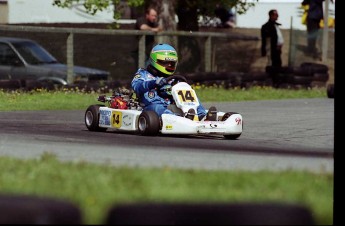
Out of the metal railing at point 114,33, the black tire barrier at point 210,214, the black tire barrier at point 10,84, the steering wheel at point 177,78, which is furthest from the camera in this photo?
the metal railing at point 114,33

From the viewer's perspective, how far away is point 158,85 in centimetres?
1338

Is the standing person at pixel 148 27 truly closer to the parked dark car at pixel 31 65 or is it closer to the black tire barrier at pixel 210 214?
the parked dark car at pixel 31 65

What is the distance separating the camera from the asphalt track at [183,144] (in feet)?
32.6

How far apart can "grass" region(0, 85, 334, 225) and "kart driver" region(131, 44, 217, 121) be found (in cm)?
397

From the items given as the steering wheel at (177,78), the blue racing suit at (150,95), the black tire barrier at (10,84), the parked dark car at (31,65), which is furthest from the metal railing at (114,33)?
the steering wheel at (177,78)

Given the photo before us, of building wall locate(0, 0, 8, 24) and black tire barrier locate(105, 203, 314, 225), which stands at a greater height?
building wall locate(0, 0, 8, 24)

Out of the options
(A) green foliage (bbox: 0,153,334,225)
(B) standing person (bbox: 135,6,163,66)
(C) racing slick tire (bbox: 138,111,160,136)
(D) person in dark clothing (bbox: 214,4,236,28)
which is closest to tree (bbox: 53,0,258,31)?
(B) standing person (bbox: 135,6,163,66)

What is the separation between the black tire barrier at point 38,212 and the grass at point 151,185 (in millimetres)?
551

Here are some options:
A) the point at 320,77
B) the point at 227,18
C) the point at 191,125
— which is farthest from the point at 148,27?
the point at 227,18

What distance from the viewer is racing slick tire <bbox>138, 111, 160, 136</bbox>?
42.1ft

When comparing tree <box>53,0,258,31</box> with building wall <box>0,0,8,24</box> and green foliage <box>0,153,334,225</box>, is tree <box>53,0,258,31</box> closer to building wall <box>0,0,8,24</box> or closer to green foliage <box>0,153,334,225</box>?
building wall <box>0,0,8,24</box>

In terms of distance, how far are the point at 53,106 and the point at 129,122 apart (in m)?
4.80

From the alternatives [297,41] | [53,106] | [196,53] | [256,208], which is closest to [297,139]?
[53,106]
